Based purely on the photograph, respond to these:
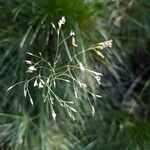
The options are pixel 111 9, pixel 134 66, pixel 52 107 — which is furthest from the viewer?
pixel 134 66

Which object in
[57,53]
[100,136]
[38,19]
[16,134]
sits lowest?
[100,136]

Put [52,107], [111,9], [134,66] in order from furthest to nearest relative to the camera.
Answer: [134,66] < [111,9] < [52,107]

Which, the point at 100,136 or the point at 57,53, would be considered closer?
the point at 57,53

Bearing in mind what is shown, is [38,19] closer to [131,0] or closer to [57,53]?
→ [57,53]

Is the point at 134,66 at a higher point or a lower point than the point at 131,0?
lower

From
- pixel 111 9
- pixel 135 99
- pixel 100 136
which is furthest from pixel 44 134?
pixel 111 9

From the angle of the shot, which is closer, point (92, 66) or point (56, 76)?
point (56, 76)
